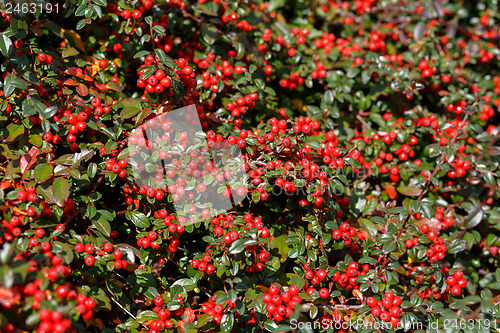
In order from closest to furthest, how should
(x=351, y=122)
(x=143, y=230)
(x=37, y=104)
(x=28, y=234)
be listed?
1. (x=28, y=234)
2. (x=37, y=104)
3. (x=143, y=230)
4. (x=351, y=122)

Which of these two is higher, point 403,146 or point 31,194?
point 31,194

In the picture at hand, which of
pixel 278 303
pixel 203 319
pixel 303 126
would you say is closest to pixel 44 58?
pixel 303 126

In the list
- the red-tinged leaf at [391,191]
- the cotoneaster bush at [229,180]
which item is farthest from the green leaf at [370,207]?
the red-tinged leaf at [391,191]

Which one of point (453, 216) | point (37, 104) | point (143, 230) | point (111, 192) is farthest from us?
point (453, 216)

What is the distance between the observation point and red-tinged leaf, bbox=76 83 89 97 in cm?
260

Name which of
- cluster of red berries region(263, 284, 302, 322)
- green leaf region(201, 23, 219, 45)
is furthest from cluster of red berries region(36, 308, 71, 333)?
green leaf region(201, 23, 219, 45)

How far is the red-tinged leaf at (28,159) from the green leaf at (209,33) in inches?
62.3

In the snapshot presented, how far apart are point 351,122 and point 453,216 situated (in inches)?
47.5

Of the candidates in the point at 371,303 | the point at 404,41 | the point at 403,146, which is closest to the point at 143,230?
the point at 371,303

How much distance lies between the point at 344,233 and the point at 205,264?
94cm

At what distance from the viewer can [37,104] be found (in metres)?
2.28

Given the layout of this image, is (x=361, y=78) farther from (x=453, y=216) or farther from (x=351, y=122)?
(x=453, y=216)

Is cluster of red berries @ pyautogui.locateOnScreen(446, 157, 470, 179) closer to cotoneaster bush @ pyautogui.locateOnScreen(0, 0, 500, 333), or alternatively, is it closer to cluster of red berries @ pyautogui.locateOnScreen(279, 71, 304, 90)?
cotoneaster bush @ pyautogui.locateOnScreen(0, 0, 500, 333)

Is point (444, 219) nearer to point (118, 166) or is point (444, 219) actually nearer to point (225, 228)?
point (225, 228)
